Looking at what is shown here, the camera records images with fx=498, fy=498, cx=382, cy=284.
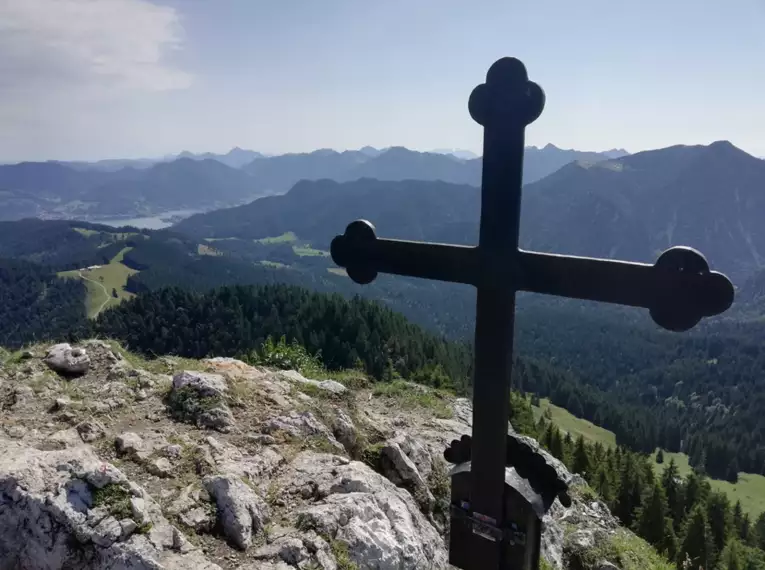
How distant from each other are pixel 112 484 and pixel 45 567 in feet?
2.86

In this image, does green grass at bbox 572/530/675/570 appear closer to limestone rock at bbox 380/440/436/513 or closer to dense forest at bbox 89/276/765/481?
limestone rock at bbox 380/440/436/513

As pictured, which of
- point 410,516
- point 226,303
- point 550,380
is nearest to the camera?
point 410,516

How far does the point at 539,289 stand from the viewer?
3650 millimetres

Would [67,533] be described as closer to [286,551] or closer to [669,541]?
[286,551]

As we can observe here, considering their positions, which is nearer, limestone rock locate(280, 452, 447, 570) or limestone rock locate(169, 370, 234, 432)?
limestone rock locate(280, 452, 447, 570)

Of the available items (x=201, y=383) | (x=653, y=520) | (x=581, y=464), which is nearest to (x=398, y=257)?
(x=201, y=383)

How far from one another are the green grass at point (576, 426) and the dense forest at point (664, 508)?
2231 inches

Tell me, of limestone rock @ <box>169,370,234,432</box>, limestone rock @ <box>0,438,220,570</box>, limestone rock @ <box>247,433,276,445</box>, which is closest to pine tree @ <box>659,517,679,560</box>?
limestone rock @ <box>247,433,276,445</box>

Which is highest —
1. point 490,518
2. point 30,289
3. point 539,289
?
point 539,289

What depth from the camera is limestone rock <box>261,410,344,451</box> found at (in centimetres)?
792

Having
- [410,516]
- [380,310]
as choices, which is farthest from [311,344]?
[410,516]

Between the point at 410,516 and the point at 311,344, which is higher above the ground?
the point at 410,516

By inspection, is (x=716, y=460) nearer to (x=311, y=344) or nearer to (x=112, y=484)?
(x=311, y=344)

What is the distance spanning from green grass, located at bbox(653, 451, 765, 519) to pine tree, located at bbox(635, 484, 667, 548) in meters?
71.9
